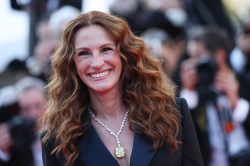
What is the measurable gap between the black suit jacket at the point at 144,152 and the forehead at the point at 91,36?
0.43m

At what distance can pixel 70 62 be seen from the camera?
3453mm

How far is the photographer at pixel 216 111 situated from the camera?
17.1 ft

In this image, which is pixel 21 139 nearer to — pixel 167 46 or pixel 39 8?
pixel 167 46

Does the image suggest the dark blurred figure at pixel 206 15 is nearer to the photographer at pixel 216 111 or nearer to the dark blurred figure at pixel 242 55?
the dark blurred figure at pixel 242 55

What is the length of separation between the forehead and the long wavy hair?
0.02 meters

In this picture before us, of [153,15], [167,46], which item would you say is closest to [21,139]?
[167,46]

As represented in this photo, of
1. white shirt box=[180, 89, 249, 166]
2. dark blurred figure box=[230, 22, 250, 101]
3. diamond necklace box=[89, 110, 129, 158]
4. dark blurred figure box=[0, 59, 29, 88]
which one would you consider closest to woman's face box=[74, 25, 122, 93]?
diamond necklace box=[89, 110, 129, 158]

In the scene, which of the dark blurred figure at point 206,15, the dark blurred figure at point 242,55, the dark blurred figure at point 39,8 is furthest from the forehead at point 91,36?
the dark blurred figure at point 39,8

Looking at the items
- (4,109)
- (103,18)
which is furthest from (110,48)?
(4,109)

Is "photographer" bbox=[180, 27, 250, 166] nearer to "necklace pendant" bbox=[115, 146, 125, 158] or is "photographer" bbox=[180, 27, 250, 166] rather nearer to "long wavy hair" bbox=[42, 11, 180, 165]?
"long wavy hair" bbox=[42, 11, 180, 165]

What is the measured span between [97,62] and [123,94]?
282 mm

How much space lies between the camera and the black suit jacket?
11.0 ft

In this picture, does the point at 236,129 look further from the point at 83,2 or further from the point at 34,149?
the point at 83,2

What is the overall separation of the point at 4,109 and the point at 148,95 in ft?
8.64
